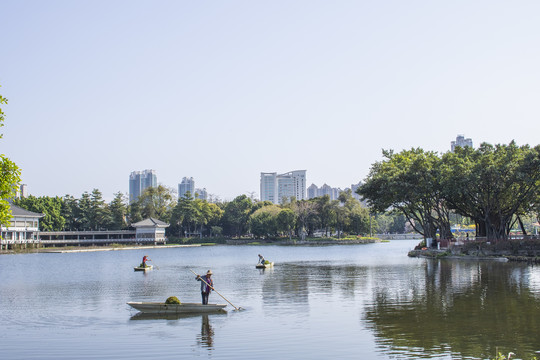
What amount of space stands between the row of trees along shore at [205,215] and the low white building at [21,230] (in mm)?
8972

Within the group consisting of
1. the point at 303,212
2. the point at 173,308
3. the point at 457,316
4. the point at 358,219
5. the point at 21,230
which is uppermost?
the point at 303,212

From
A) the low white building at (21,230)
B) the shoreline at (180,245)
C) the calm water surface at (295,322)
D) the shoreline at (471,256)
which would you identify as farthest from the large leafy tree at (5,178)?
the low white building at (21,230)

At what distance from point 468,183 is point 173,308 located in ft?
126

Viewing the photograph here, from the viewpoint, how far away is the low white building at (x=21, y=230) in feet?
342

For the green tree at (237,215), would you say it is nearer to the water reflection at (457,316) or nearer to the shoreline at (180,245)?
the shoreline at (180,245)

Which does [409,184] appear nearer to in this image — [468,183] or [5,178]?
[468,183]

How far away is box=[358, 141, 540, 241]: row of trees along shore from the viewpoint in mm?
51031

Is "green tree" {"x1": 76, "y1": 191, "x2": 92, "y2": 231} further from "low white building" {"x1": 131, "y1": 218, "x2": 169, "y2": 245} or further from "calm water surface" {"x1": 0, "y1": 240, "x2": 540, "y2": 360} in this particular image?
"calm water surface" {"x1": 0, "y1": 240, "x2": 540, "y2": 360}

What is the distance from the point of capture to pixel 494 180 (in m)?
51.6

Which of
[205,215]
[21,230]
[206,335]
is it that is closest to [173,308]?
[206,335]

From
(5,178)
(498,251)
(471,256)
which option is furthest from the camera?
(471,256)

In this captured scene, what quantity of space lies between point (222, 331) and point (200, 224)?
132 meters

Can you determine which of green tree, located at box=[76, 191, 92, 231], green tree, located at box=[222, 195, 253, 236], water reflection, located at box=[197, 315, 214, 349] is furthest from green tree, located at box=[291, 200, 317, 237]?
water reflection, located at box=[197, 315, 214, 349]

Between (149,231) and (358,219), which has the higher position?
(358,219)
